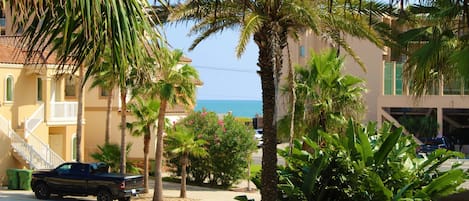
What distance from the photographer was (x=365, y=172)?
1728cm

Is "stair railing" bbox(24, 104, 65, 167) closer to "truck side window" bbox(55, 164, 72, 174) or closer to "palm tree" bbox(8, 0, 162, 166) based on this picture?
"truck side window" bbox(55, 164, 72, 174)

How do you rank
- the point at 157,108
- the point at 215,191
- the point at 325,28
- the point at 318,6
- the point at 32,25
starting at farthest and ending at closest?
the point at 215,191, the point at 157,108, the point at 325,28, the point at 318,6, the point at 32,25

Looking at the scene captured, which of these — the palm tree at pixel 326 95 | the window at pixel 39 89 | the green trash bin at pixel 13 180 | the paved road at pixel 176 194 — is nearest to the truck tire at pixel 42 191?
the paved road at pixel 176 194

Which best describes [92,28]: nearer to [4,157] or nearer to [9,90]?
[4,157]

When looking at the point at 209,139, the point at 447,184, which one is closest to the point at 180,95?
the point at 209,139

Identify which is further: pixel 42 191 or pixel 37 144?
pixel 37 144

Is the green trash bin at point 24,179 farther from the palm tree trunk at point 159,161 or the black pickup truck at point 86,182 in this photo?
the palm tree trunk at point 159,161

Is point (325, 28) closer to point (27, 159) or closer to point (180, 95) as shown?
point (180, 95)

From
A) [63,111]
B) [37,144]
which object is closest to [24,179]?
[37,144]

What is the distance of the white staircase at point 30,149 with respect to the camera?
1432 inches

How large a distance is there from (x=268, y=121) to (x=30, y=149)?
21483mm

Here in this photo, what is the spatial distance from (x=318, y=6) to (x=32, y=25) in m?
12.4

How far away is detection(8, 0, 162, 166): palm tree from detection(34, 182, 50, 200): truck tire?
26.9m

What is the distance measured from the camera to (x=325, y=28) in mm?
18875
